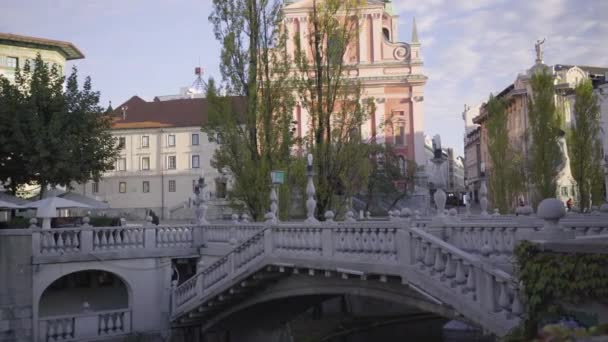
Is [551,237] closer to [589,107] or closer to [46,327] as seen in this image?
[46,327]

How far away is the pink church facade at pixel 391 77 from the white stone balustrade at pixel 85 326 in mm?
33900

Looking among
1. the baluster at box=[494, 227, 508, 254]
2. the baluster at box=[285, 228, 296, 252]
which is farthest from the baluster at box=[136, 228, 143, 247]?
the baluster at box=[494, 227, 508, 254]

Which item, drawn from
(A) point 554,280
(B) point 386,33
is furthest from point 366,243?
(B) point 386,33

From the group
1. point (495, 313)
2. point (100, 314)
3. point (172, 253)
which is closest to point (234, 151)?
point (172, 253)

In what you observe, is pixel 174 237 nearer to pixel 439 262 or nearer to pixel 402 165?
pixel 439 262

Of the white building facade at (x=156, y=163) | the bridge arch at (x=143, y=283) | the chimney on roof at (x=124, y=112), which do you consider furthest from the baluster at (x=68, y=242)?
the chimney on roof at (x=124, y=112)

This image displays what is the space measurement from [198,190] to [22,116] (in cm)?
971

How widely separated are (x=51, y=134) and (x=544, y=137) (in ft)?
70.6

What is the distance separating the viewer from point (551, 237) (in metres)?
8.91

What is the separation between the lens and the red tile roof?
Result: 2525 inches

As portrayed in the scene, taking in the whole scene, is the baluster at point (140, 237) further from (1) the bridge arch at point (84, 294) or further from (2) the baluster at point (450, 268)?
(2) the baluster at point (450, 268)

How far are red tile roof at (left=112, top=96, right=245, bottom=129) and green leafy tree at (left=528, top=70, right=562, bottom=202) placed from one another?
37213mm

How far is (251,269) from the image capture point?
17.3 metres

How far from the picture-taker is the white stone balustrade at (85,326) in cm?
2016
